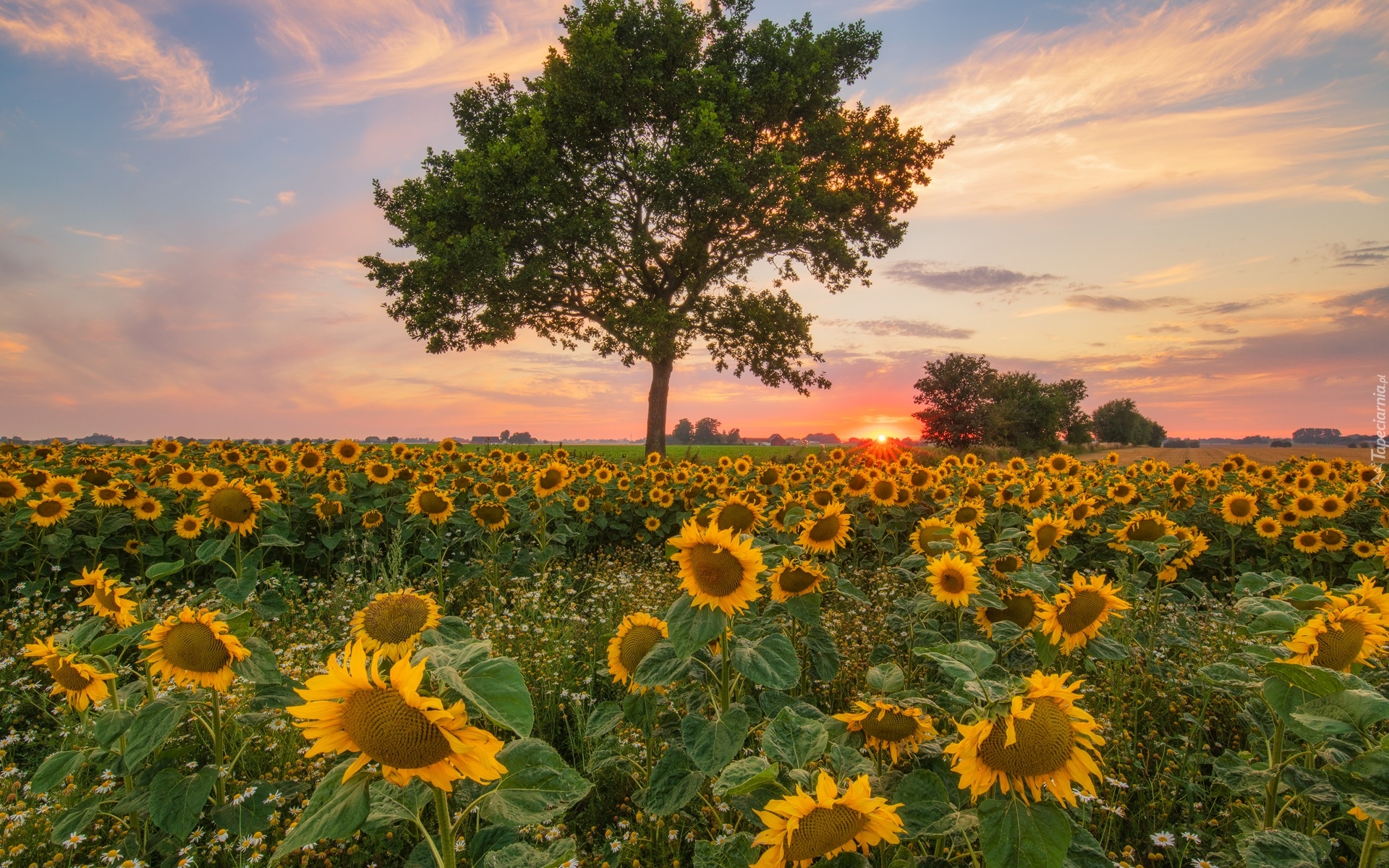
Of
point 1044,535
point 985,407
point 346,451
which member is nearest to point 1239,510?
point 1044,535

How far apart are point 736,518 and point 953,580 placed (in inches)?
48.1

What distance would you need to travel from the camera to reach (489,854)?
5.05ft

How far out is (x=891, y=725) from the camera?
2119 mm

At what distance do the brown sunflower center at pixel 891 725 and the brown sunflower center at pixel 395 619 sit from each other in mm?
1651

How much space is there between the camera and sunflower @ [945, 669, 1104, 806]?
1.59 m

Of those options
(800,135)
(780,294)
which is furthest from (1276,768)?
(800,135)

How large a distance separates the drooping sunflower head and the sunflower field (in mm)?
13

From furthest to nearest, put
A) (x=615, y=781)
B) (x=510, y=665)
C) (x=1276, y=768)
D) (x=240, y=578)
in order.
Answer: (x=240, y=578), (x=615, y=781), (x=1276, y=768), (x=510, y=665)

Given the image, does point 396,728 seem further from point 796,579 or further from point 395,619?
point 796,579

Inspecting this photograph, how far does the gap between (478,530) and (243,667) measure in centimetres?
379

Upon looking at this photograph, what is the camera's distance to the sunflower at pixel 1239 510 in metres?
6.66

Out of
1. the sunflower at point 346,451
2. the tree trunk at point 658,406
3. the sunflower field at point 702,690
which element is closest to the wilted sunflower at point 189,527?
the sunflower field at point 702,690

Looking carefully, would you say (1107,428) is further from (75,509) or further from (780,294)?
(75,509)

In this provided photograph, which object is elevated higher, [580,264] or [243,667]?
[580,264]
